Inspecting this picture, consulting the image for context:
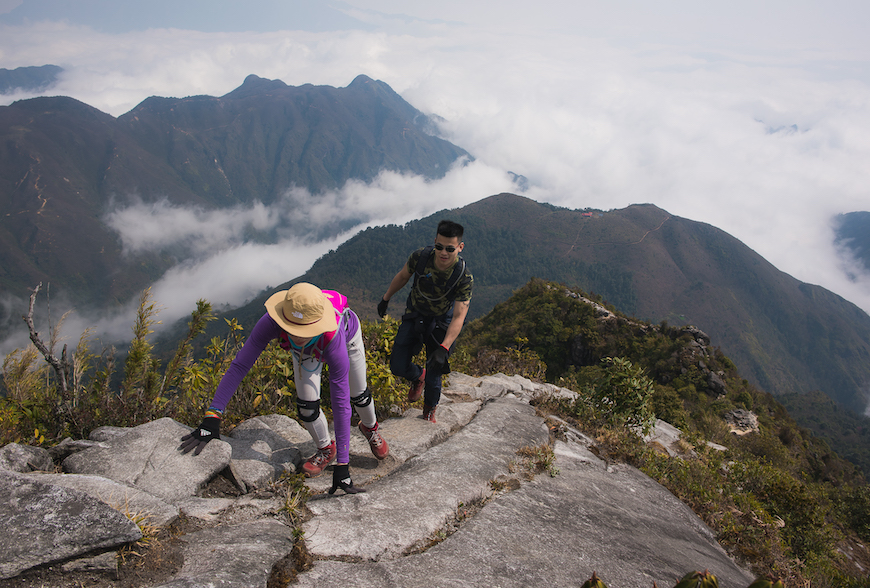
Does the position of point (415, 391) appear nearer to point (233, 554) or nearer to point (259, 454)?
point (259, 454)

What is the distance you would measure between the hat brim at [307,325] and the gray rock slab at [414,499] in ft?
4.79

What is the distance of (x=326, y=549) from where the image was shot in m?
3.21

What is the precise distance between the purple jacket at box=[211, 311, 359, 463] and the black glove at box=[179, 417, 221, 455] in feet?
0.55

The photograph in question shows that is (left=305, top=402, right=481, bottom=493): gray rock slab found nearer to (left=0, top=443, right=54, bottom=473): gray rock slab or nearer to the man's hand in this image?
the man's hand

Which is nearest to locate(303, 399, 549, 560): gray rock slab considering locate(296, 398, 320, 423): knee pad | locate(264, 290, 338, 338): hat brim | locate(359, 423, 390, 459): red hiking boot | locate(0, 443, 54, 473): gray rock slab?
locate(359, 423, 390, 459): red hiking boot

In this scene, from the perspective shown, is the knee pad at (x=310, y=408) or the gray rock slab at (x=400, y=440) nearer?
the knee pad at (x=310, y=408)

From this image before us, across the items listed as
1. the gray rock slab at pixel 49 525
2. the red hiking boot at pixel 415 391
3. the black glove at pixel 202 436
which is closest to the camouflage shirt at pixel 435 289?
the red hiking boot at pixel 415 391

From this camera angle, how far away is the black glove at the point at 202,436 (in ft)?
13.4

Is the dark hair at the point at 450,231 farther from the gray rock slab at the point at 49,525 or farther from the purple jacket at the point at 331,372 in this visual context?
the gray rock slab at the point at 49,525

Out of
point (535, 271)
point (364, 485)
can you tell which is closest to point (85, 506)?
point (364, 485)

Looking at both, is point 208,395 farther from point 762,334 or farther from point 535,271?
point 762,334

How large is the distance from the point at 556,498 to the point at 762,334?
9278 inches

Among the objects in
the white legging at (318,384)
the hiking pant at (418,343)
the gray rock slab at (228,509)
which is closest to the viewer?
the gray rock slab at (228,509)

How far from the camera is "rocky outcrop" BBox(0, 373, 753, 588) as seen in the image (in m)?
2.65
